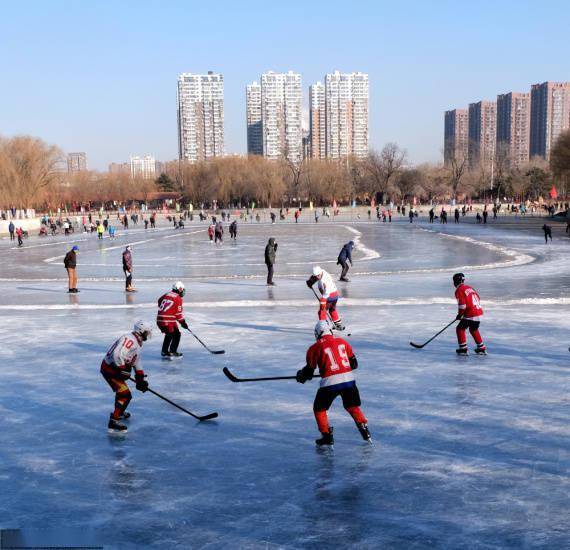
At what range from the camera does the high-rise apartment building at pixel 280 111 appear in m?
176

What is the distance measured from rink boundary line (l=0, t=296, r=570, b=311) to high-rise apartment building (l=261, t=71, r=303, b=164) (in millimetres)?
160170

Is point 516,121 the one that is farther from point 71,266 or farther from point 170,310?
point 170,310

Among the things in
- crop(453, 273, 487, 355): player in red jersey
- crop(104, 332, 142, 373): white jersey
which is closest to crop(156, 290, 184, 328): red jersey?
crop(104, 332, 142, 373): white jersey

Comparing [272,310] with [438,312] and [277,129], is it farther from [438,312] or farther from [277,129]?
[277,129]

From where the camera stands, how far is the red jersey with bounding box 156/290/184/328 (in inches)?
384

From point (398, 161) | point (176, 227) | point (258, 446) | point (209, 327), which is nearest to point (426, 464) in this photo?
point (258, 446)

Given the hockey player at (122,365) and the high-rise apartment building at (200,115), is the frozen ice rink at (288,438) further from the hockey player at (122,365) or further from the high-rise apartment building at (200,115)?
the high-rise apartment building at (200,115)

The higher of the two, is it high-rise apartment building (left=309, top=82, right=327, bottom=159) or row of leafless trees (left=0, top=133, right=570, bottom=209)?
high-rise apartment building (left=309, top=82, right=327, bottom=159)

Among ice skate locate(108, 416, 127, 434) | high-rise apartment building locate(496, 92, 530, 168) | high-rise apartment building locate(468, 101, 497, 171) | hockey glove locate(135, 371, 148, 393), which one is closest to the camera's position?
hockey glove locate(135, 371, 148, 393)

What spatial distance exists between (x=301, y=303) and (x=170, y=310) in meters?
6.26

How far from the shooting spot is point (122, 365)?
6844mm

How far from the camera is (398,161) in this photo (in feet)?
354

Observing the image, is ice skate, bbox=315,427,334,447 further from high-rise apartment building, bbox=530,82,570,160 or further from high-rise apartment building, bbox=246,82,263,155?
high-rise apartment building, bbox=246,82,263,155

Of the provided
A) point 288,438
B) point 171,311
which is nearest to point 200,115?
point 171,311
